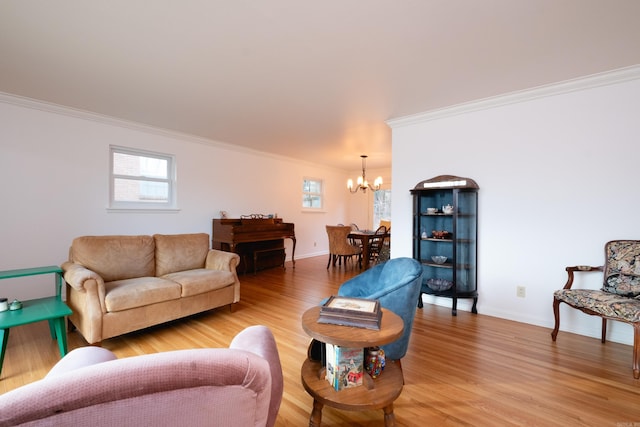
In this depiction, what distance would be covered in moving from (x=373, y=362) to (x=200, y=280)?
6.80 feet

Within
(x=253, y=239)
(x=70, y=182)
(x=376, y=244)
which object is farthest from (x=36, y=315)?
(x=376, y=244)

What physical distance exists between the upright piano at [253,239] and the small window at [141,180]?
0.93 metres

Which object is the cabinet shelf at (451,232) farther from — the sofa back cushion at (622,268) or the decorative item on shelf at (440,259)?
the sofa back cushion at (622,268)

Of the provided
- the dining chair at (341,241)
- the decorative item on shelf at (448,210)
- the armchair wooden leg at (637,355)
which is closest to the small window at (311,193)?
the dining chair at (341,241)

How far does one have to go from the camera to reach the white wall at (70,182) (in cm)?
325

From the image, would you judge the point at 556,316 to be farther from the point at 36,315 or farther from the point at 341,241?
the point at 36,315

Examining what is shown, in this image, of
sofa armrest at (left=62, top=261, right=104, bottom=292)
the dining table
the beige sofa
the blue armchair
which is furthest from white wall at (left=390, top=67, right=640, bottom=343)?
sofa armrest at (left=62, top=261, right=104, bottom=292)

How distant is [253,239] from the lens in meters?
5.00

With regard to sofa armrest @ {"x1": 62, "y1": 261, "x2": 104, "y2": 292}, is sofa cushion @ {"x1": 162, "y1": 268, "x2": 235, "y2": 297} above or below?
below

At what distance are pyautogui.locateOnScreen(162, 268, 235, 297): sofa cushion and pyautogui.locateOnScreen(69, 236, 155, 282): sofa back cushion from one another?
0.94ft

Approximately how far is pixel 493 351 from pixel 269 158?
5105 millimetres

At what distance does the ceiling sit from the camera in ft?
5.98

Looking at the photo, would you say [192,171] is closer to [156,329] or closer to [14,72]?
[14,72]

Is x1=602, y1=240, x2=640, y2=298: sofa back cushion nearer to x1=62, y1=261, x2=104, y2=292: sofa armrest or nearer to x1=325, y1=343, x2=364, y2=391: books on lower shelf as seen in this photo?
x1=325, y1=343, x2=364, y2=391: books on lower shelf
